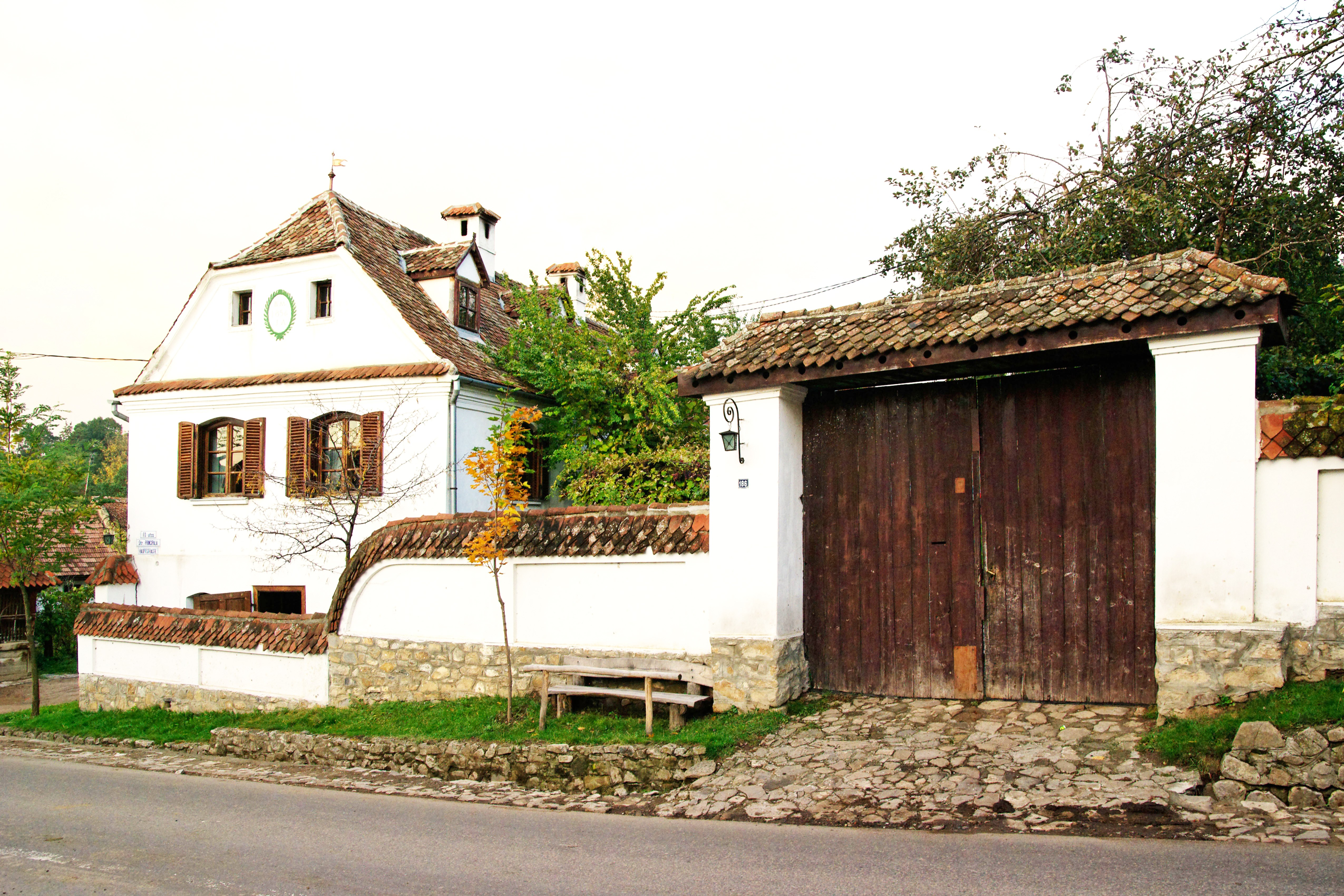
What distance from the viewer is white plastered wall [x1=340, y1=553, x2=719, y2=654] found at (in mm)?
9523

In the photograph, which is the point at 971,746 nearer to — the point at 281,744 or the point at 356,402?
the point at 281,744

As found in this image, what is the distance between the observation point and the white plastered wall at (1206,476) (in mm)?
7109

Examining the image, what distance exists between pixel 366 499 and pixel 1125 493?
13035 mm

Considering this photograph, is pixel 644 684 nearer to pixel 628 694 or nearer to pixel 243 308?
pixel 628 694

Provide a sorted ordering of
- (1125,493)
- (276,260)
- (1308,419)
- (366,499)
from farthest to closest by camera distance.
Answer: (276,260) → (366,499) → (1125,493) → (1308,419)

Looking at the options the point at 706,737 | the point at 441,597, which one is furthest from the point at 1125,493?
the point at 441,597

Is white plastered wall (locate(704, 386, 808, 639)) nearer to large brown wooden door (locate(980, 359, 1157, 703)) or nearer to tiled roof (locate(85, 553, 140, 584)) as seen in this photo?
large brown wooden door (locate(980, 359, 1157, 703))

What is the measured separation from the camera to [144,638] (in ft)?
47.3

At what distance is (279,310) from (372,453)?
13.0 ft

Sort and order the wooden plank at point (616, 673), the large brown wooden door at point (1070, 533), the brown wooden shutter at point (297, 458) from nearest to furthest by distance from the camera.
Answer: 1. the large brown wooden door at point (1070, 533)
2. the wooden plank at point (616, 673)
3. the brown wooden shutter at point (297, 458)

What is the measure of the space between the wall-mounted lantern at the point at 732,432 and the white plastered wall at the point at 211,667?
6728mm

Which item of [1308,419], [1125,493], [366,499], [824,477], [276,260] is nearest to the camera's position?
[1308,419]

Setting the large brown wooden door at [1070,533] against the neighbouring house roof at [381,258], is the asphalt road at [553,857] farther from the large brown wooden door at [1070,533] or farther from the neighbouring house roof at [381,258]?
the neighbouring house roof at [381,258]

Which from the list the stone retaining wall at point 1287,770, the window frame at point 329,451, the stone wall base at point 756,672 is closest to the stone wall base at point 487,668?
the stone wall base at point 756,672
